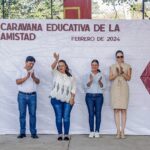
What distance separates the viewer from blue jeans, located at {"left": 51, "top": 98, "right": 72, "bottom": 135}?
8.02 meters

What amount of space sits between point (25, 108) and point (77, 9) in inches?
96.2

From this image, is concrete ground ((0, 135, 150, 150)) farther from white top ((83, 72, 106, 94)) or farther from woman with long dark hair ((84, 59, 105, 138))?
white top ((83, 72, 106, 94))

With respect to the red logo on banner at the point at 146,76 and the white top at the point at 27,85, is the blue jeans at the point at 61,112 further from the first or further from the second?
the red logo on banner at the point at 146,76

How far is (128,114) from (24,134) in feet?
7.10

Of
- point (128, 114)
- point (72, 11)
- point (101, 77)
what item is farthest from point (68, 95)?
point (72, 11)

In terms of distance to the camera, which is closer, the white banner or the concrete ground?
the concrete ground

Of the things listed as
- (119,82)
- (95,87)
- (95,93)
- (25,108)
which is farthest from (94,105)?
(25,108)

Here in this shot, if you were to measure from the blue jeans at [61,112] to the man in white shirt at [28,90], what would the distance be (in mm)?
432

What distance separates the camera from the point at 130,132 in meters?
8.66

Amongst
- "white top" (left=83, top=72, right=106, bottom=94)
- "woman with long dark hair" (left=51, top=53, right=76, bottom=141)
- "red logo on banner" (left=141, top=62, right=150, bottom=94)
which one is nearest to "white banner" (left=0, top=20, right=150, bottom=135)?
"red logo on banner" (left=141, top=62, right=150, bottom=94)

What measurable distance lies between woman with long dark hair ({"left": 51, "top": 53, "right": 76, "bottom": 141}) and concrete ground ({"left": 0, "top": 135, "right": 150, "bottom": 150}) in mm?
333

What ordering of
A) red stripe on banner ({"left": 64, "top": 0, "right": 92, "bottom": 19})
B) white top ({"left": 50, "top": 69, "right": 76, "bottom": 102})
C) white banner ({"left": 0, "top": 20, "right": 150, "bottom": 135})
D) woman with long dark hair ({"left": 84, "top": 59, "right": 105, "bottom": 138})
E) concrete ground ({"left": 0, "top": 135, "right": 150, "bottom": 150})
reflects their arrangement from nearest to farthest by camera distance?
concrete ground ({"left": 0, "top": 135, "right": 150, "bottom": 150})
white top ({"left": 50, "top": 69, "right": 76, "bottom": 102})
woman with long dark hair ({"left": 84, "top": 59, "right": 105, "bottom": 138})
white banner ({"left": 0, "top": 20, "right": 150, "bottom": 135})
red stripe on banner ({"left": 64, "top": 0, "right": 92, "bottom": 19})

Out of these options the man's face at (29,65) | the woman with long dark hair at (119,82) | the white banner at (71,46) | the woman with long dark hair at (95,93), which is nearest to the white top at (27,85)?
the man's face at (29,65)

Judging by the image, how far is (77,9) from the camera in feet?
29.5
